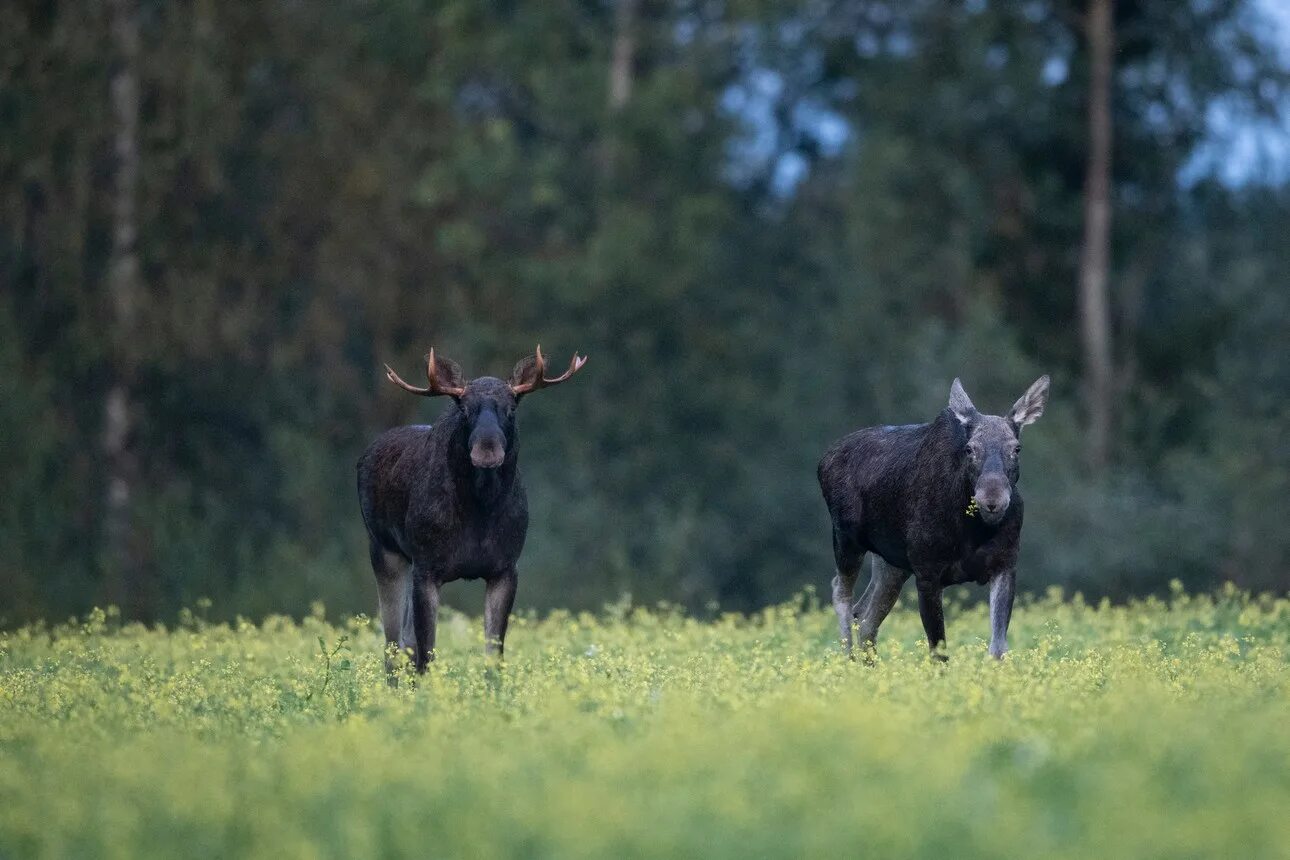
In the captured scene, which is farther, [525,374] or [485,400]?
[525,374]

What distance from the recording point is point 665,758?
9352 millimetres

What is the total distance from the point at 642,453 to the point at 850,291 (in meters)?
5.00

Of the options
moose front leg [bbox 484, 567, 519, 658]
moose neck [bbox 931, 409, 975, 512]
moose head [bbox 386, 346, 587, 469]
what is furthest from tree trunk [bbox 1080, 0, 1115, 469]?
moose front leg [bbox 484, 567, 519, 658]

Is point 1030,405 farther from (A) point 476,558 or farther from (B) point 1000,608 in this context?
(A) point 476,558

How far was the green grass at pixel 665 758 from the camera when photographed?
26.2 ft

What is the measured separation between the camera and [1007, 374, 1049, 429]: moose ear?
49.5 feet

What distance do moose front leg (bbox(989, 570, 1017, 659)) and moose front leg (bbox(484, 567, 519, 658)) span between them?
3.27 m

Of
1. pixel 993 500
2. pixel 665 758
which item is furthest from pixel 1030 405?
Result: pixel 665 758

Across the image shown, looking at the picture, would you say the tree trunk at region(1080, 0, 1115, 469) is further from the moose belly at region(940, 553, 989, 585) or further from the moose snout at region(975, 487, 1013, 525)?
the moose snout at region(975, 487, 1013, 525)

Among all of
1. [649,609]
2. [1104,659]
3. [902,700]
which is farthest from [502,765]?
[649,609]

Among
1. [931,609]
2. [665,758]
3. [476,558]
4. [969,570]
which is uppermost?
[476,558]

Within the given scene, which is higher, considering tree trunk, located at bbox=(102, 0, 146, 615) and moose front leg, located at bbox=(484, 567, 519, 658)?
tree trunk, located at bbox=(102, 0, 146, 615)

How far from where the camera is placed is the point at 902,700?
463 inches

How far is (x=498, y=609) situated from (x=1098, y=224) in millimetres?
24473
